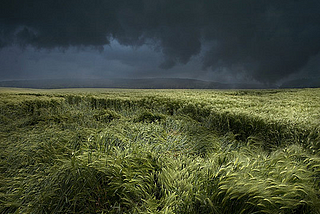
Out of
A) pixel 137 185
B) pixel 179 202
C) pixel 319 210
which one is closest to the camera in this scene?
pixel 319 210

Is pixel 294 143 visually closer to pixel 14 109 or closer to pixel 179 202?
pixel 179 202

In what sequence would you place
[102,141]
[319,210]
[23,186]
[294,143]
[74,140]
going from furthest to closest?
[74,140] → [102,141] → [294,143] → [23,186] → [319,210]

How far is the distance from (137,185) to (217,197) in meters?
0.94

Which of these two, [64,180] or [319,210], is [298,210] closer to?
[319,210]

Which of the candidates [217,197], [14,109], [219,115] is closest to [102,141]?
[217,197]

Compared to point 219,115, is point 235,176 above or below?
below

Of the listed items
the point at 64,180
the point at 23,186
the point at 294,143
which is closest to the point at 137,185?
the point at 64,180

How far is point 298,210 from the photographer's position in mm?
1555

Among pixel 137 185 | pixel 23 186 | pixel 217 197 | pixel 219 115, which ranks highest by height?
pixel 219 115

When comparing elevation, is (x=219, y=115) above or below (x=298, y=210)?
above

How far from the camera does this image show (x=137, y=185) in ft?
6.63

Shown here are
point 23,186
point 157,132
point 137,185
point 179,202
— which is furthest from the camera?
point 157,132

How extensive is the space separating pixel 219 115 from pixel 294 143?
4.95ft

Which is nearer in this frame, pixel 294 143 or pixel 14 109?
pixel 294 143
